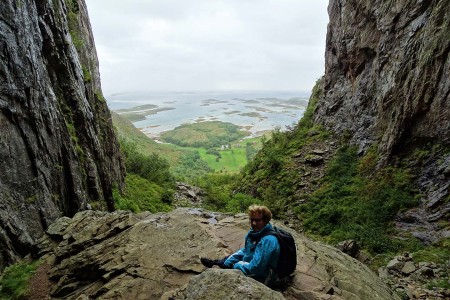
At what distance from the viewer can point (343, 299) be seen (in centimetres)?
657

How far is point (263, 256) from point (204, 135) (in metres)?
116

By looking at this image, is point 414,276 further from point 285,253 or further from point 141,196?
point 141,196

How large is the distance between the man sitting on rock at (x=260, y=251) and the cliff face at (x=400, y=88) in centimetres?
1079

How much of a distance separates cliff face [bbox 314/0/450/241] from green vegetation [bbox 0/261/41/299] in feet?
49.9

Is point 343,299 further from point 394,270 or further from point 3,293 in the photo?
point 3,293

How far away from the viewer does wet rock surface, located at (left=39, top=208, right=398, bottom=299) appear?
6.79 metres

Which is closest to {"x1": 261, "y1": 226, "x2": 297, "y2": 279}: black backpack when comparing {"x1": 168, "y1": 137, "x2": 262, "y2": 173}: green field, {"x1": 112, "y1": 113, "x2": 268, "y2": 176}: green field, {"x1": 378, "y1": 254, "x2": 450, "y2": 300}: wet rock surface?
{"x1": 378, "y1": 254, "x2": 450, "y2": 300}: wet rock surface

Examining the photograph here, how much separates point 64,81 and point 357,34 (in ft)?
76.4

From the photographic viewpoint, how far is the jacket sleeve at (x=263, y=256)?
5.98 m

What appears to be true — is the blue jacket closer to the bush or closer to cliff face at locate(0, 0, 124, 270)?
cliff face at locate(0, 0, 124, 270)

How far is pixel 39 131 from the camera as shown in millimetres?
12609

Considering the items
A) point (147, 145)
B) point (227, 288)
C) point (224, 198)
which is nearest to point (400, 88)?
point (224, 198)

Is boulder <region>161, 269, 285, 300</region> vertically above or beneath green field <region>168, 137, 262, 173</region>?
above

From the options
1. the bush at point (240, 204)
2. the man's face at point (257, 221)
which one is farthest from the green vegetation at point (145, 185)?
the man's face at point (257, 221)
